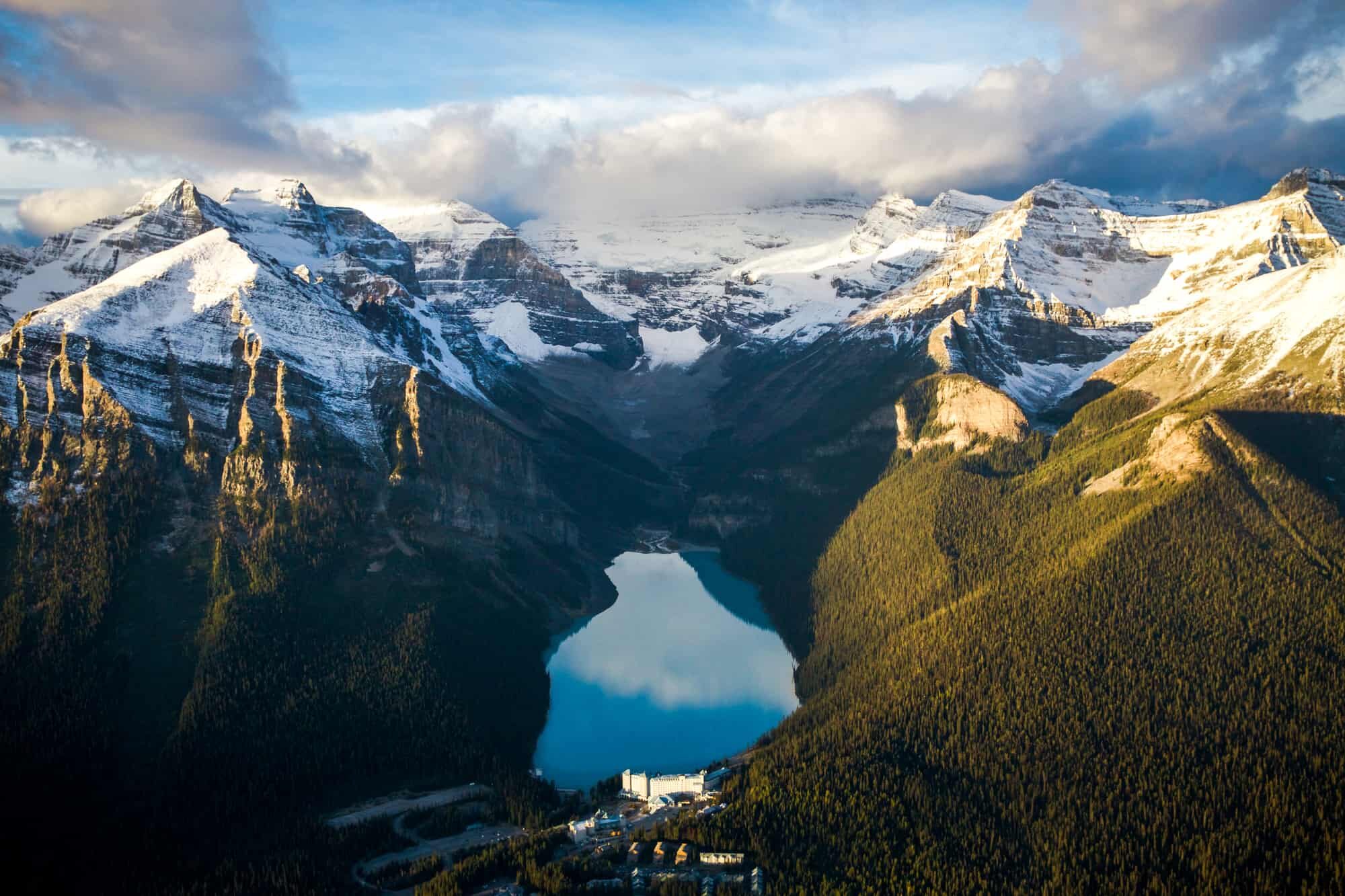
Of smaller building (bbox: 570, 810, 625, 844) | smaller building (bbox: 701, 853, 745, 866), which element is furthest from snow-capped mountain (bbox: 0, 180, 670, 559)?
smaller building (bbox: 701, 853, 745, 866)

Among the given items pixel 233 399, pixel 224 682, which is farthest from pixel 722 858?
pixel 233 399

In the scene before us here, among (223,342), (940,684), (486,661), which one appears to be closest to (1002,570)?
(940,684)

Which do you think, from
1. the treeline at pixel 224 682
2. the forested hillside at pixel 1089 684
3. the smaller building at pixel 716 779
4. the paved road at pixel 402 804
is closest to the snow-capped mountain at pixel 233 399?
the treeline at pixel 224 682

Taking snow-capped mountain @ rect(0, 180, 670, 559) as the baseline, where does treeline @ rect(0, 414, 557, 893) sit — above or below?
below

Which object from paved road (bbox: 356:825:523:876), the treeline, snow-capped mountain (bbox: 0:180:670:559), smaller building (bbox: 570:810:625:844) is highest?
snow-capped mountain (bbox: 0:180:670:559)

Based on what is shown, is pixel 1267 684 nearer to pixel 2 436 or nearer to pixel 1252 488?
pixel 1252 488

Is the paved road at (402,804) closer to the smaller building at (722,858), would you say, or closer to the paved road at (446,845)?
the paved road at (446,845)

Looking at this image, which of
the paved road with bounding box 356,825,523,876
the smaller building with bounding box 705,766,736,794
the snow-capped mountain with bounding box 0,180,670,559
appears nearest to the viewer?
the paved road with bounding box 356,825,523,876

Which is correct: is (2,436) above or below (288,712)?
above

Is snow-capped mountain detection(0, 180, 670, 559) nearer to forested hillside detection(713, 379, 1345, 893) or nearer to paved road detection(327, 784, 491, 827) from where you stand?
paved road detection(327, 784, 491, 827)
